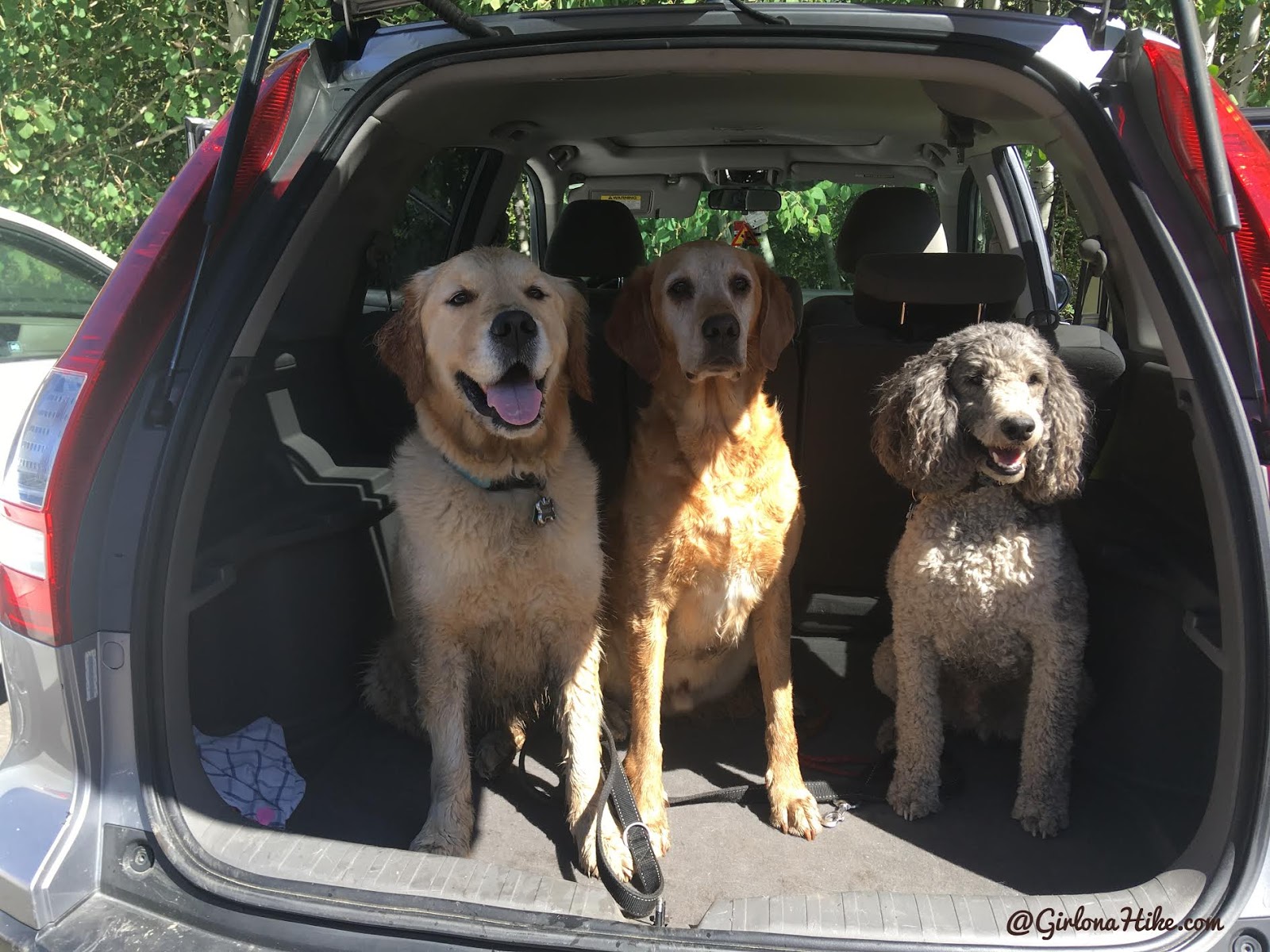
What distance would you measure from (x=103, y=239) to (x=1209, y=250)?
1095 cm

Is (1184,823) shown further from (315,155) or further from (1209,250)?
(315,155)

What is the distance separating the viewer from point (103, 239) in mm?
9844

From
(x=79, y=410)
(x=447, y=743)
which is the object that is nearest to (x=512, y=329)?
(x=79, y=410)

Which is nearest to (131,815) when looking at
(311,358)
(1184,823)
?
(311,358)

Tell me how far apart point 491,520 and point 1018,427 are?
4.41ft

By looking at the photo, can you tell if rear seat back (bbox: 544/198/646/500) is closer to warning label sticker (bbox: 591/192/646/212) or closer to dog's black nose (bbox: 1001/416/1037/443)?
warning label sticker (bbox: 591/192/646/212)

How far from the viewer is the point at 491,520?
234cm

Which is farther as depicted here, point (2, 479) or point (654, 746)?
point (654, 746)

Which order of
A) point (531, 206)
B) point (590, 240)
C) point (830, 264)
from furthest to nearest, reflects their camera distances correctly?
point (531, 206)
point (830, 264)
point (590, 240)

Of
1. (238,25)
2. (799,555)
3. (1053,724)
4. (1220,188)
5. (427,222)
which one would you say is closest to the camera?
(1220,188)

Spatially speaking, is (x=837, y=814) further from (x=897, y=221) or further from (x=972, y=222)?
(x=972, y=222)

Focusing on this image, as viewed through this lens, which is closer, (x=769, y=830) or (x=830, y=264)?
(x=769, y=830)

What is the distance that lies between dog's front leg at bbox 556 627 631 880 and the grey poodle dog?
79 cm

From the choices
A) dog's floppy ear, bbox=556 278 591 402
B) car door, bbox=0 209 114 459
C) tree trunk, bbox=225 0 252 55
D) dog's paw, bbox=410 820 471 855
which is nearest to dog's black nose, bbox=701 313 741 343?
dog's floppy ear, bbox=556 278 591 402
